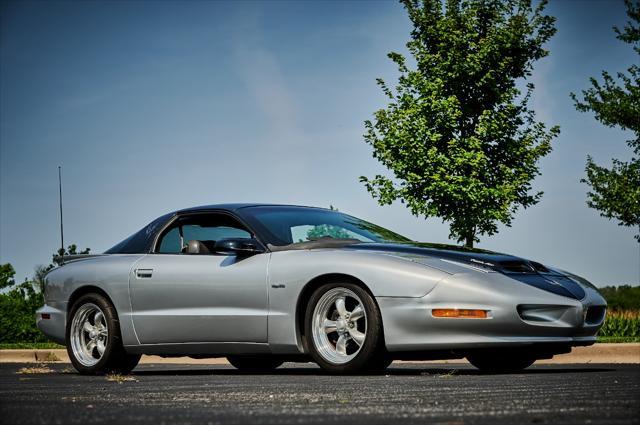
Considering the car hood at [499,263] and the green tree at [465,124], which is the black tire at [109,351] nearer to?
the car hood at [499,263]

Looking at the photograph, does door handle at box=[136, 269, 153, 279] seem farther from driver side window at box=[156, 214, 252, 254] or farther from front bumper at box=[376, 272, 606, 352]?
front bumper at box=[376, 272, 606, 352]

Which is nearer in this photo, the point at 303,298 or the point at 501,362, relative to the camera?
the point at 303,298

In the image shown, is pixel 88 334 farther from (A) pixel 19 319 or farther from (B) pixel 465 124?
(B) pixel 465 124

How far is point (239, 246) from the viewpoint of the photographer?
7.89 m

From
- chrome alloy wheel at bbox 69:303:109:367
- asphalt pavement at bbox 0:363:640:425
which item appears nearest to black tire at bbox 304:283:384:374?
asphalt pavement at bbox 0:363:640:425

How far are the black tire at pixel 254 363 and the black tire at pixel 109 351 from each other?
975 mm

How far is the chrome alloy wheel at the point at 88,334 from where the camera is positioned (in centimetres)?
887

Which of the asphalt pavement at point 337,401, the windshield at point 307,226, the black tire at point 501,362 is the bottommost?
the black tire at point 501,362

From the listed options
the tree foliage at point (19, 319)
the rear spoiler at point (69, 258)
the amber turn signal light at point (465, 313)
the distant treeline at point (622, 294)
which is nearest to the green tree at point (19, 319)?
the tree foliage at point (19, 319)

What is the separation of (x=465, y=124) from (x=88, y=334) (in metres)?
18.5

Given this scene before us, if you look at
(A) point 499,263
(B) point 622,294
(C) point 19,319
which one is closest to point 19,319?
(C) point 19,319

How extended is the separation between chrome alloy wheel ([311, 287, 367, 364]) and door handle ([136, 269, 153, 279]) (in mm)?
1792

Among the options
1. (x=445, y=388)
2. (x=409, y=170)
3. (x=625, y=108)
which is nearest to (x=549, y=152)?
(x=625, y=108)

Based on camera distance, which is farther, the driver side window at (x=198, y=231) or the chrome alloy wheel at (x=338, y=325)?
the driver side window at (x=198, y=231)
